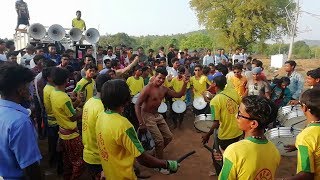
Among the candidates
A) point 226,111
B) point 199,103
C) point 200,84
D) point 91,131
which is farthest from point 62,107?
point 200,84

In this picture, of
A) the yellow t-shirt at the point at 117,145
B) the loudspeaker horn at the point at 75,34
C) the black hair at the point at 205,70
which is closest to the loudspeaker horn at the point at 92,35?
the loudspeaker horn at the point at 75,34

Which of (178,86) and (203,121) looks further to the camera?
(178,86)

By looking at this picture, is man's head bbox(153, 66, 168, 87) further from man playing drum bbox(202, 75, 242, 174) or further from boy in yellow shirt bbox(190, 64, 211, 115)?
boy in yellow shirt bbox(190, 64, 211, 115)

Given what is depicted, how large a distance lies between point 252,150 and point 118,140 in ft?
3.93

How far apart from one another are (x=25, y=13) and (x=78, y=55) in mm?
3248

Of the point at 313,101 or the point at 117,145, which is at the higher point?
the point at 313,101

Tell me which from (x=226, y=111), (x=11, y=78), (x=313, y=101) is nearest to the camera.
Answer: (x=11, y=78)

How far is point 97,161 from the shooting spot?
3953mm

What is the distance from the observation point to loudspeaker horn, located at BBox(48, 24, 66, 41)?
12.2m

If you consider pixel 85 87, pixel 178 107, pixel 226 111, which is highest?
pixel 85 87

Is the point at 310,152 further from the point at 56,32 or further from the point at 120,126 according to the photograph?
the point at 56,32

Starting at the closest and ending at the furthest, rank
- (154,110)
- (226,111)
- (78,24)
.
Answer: (226,111)
(154,110)
(78,24)

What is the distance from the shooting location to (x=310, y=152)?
102 inches

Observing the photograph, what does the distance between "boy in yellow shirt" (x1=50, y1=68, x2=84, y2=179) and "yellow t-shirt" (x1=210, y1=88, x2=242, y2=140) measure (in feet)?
7.12
